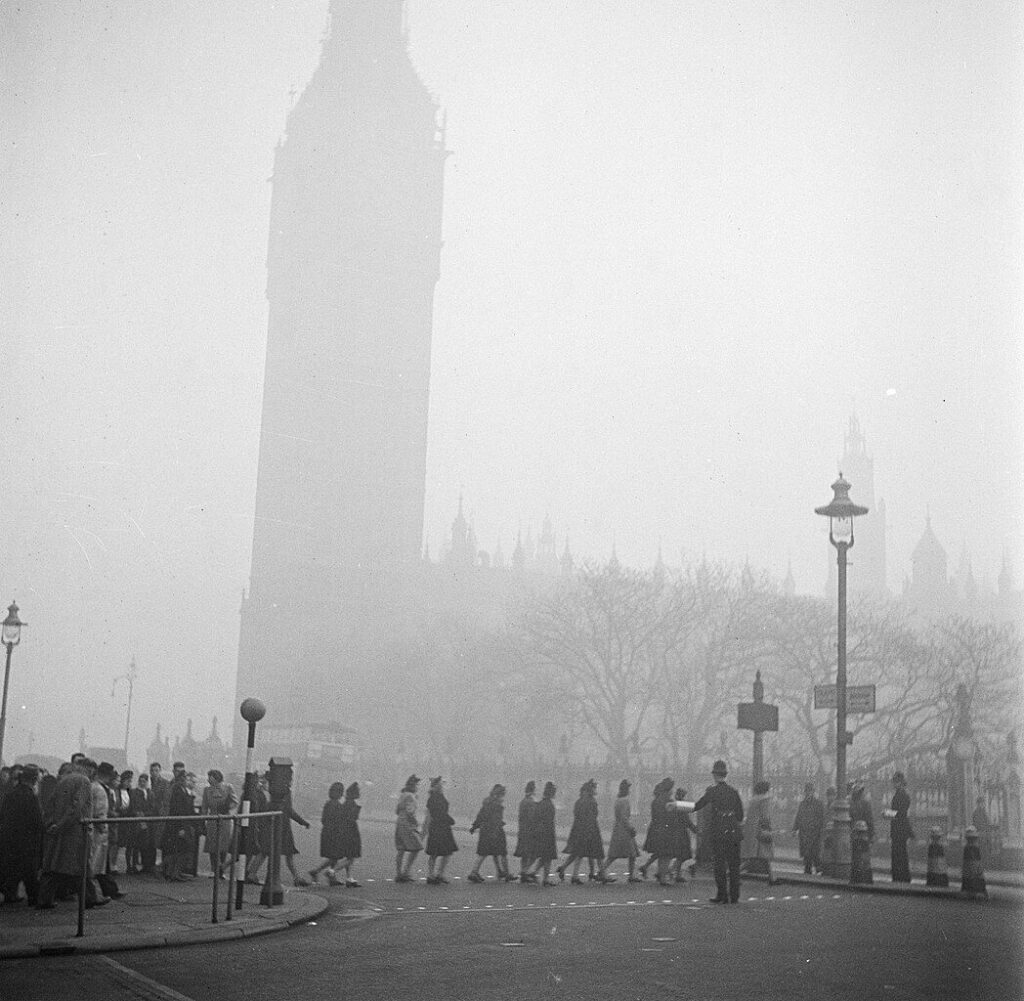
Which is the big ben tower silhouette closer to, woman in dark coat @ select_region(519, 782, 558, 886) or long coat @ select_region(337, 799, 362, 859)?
Answer: woman in dark coat @ select_region(519, 782, 558, 886)

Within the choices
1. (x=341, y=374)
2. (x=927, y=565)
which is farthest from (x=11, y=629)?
(x=927, y=565)

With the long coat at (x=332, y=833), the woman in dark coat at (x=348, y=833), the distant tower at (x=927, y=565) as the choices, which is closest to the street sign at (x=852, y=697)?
the woman in dark coat at (x=348, y=833)

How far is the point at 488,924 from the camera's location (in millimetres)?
15031

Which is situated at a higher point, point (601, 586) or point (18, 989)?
point (601, 586)

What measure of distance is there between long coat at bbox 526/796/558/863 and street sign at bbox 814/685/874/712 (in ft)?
17.7

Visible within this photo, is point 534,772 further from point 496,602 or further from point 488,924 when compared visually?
point 496,602

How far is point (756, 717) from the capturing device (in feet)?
83.7

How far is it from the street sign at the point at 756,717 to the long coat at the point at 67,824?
12968 mm

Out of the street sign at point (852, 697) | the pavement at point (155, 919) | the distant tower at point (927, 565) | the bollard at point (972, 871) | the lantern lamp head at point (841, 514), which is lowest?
the pavement at point (155, 919)

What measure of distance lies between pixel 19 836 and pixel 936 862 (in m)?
13.3

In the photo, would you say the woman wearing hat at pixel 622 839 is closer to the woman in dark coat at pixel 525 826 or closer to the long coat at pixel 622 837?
the long coat at pixel 622 837

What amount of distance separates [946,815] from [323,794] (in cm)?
3691

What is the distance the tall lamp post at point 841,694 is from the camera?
23406mm

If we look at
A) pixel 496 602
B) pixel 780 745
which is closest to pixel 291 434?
pixel 496 602
